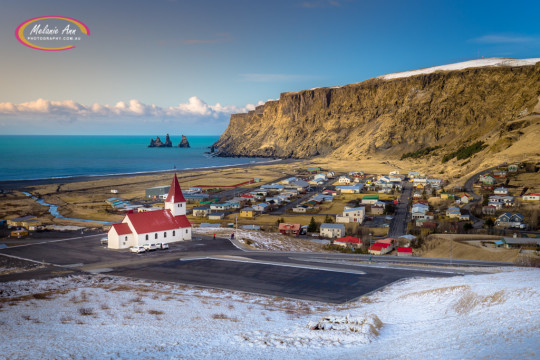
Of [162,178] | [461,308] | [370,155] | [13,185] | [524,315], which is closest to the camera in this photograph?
[524,315]

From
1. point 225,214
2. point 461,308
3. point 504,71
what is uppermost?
point 504,71

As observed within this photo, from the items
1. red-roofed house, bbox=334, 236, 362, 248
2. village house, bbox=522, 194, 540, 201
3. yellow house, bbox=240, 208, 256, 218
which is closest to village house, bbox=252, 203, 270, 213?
yellow house, bbox=240, 208, 256, 218

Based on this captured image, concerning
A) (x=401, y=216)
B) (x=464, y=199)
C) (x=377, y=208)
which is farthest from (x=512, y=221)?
(x=377, y=208)

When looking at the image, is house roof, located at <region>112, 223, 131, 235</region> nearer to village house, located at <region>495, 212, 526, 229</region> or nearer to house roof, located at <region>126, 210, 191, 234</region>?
house roof, located at <region>126, 210, 191, 234</region>

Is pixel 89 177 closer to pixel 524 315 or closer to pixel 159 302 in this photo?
pixel 159 302

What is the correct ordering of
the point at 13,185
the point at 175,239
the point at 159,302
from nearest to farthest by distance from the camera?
the point at 159,302
the point at 175,239
the point at 13,185

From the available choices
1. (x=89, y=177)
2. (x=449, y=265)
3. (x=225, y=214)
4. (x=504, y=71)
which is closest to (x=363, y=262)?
(x=449, y=265)

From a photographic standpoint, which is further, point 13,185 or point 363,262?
point 13,185

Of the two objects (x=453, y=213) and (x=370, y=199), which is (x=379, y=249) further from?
(x=370, y=199)
